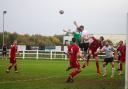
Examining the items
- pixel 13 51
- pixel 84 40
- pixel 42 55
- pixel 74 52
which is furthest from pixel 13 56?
pixel 42 55

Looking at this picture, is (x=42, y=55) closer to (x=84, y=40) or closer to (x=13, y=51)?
(x=13, y=51)

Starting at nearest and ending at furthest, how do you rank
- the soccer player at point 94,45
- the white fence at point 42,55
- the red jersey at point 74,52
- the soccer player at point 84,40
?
the red jersey at point 74,52
the soccer player at point 84,40
the soccer player at point 94,45
the white fence at point 42,55

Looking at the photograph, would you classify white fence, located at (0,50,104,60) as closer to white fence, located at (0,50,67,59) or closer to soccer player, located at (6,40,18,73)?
white fence, located at (0,50,67,59)

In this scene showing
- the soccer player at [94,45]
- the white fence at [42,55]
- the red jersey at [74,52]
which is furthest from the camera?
the white fence at [42,55]

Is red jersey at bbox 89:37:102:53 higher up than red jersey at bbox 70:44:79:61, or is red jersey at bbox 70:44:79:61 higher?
red jersey at bbox 89:37:102:53

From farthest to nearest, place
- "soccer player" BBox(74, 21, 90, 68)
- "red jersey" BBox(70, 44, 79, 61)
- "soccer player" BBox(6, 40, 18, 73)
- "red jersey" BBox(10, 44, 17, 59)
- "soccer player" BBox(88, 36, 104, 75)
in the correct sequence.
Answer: "red jersey" BBox(10, 44, 17, 59) → "soccer player" BBox(6, 40, 18, 73) → "soccer player" BBox(88, 36, 104, 75) → "soccer player" BBox(74, 21, 90, 68) → "red jersey" BBox(70, 44, 79, 61)

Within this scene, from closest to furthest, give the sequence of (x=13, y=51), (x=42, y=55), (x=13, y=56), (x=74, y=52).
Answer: (x=74, y=52)
(x=13, y=56)
(x=13, y=51)
(x=42, y=55)

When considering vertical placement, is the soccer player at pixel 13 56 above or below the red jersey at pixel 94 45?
below

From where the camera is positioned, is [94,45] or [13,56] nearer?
[94,45]

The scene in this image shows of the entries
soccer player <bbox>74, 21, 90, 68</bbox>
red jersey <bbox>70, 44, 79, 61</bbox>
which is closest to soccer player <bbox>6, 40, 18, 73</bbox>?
soccer player <bbox>74, 21, 90, 68</bbox>

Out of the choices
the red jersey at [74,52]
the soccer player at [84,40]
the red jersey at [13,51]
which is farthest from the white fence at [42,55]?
the red jersey at [74,52]

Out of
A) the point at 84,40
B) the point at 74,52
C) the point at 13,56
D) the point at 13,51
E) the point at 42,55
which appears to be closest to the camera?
the point at 74,52

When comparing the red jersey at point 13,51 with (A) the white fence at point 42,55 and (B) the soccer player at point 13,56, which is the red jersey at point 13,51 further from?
(A) the white fence at point 42,55

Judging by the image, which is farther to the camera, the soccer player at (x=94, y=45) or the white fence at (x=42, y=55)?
the white fence at (x=42, y=55)
